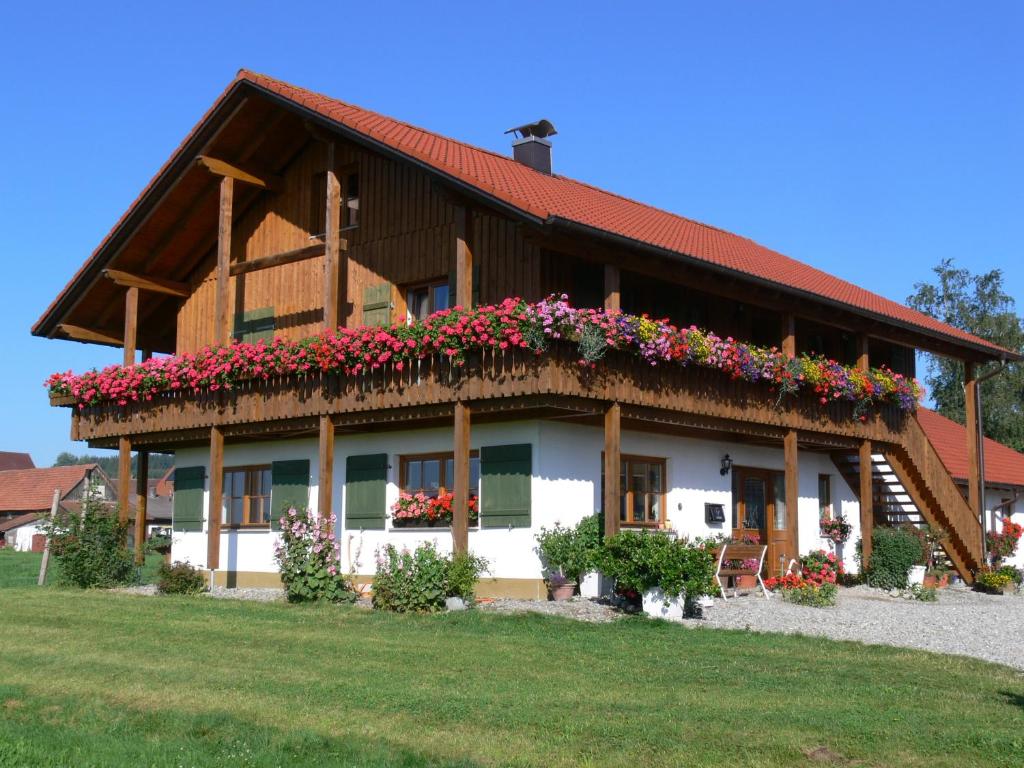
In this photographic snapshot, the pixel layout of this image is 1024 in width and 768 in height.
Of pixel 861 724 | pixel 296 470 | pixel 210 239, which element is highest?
pixel 210 239

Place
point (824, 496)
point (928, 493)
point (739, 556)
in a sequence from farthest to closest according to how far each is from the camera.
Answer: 1. point (824, 496)
2. point (928, 493)
3. point (739, 556)

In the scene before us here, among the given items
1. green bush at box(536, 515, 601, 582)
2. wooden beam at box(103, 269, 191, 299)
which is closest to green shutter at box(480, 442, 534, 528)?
green bush at box(536, 515, 601, 582)

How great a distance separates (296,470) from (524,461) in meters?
5.49

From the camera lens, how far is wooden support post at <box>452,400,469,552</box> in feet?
51.4

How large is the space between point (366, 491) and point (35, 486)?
6531 cm

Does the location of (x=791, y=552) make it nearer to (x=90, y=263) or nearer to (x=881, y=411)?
(x=881, y=411)

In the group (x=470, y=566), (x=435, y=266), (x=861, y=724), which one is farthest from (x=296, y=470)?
(x=861, y=724)

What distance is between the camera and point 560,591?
1641 cm

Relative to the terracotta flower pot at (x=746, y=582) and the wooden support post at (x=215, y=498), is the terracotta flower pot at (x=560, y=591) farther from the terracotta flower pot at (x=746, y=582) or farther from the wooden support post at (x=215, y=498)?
the wooden support post at (x=215, y=498)

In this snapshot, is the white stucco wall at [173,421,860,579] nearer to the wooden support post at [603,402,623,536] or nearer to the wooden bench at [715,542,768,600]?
the wooden support post at [603,402,623,536]

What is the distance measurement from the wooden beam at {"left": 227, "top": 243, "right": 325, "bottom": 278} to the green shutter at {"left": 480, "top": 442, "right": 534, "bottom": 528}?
4492 millimetres

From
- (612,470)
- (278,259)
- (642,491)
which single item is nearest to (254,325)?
(278,259)

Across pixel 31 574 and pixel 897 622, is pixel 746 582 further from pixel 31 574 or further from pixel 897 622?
pixel 31 574

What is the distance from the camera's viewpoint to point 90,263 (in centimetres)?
2241
